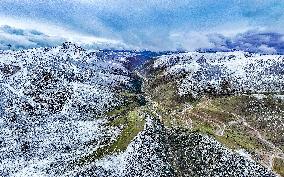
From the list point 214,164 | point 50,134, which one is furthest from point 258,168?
point 50,134

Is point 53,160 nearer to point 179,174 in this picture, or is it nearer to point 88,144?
point 88,144

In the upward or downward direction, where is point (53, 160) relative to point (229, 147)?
downward

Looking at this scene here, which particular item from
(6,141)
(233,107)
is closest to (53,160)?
(6,141)

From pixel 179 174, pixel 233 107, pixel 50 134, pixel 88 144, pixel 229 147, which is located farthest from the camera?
pixel 233 107

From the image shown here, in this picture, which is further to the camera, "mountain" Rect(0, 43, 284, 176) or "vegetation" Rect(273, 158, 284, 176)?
"mountain" Rect(0, 43, 284, 176)

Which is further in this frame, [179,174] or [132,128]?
[132,128]

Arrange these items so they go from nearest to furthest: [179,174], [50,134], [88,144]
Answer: [179,174] → [88,144] → [50,134]

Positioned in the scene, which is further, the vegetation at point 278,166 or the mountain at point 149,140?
the mountain at point 149,140

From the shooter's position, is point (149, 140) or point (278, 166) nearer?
point (278, 166)

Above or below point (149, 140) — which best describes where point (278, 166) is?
below
